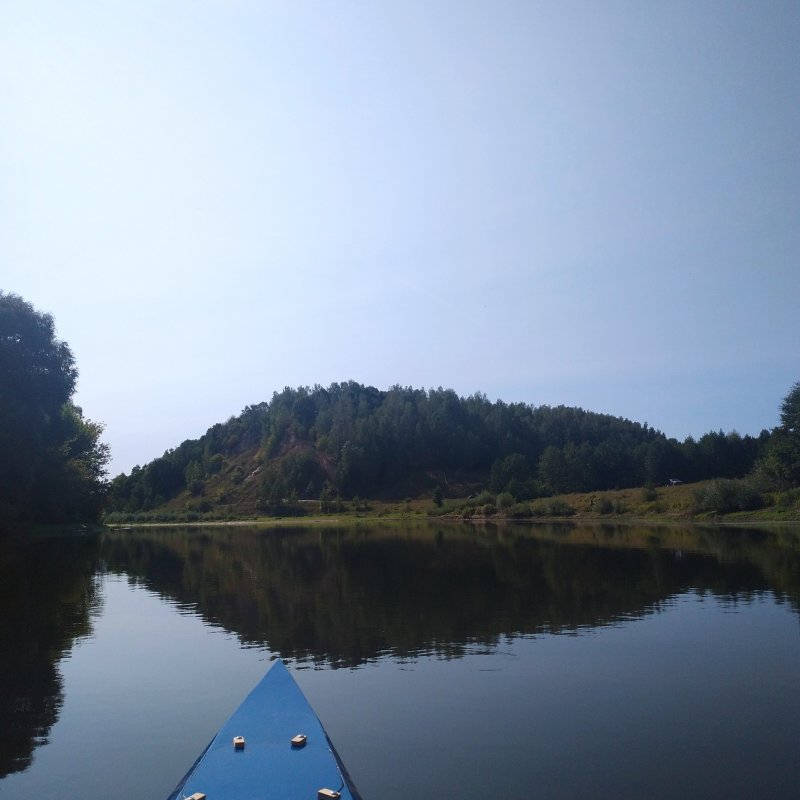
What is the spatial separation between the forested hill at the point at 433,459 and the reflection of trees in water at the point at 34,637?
105 meters

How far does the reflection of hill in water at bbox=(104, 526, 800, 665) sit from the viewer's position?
21.5 m

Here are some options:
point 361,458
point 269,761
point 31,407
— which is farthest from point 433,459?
point 269,761

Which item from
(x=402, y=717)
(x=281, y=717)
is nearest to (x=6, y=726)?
(x=281, y=717)

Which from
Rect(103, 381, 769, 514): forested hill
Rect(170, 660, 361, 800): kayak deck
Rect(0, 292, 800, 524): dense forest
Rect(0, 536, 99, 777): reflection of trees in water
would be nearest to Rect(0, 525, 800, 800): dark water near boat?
Rect(0, 536, 99, 777): reflection of trees in water

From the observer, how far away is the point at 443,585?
31.2 meters

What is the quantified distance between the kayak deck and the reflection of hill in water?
262 inches

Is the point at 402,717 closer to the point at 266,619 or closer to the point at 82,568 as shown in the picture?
the point at 266,619

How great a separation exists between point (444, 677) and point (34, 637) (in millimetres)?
13514

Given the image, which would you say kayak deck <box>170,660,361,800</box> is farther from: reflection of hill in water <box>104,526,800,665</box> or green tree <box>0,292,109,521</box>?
green tree <box>0,292,109,521</box>

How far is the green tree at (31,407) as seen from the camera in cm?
5491

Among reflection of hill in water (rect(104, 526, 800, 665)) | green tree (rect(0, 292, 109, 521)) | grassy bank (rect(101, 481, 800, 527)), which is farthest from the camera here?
grassy bank (rect(101, 481, 800, 527))

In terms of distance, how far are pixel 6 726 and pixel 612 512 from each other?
280 feet

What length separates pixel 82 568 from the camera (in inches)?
1748

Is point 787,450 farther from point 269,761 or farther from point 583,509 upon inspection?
point 269,761
